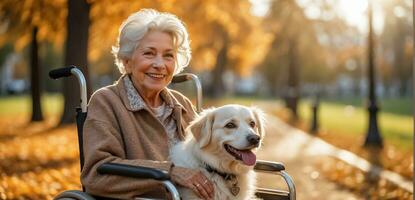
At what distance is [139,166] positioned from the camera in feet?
11.5

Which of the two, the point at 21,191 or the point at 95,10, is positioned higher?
the point at 95,10

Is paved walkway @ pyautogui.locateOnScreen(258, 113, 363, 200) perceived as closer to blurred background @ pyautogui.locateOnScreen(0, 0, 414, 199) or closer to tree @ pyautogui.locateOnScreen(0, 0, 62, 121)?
blurred background @ pyautogui.locateOnScreen(0, 0, 414, 199)

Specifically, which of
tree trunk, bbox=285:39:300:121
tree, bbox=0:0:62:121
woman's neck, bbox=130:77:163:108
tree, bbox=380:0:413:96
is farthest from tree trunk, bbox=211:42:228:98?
woman's neck, bbox=130:77:163:108

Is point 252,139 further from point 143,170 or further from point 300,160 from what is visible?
point 300,160

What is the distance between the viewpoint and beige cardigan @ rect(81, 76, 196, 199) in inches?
145

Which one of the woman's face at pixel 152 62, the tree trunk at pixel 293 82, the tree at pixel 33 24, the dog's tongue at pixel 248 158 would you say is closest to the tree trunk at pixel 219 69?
the tree trunk at pixel 293 82

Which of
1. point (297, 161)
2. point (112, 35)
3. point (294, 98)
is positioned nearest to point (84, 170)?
point (297, 161)

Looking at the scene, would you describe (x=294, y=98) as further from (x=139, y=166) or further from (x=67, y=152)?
(x=139, y=166)

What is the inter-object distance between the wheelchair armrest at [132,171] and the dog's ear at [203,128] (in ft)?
1.37

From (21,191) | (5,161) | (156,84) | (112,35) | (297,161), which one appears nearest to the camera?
(156,84)

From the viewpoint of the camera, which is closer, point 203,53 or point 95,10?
point 95,10

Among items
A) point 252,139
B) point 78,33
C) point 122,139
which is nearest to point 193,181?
point 252,139

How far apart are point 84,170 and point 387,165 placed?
787cm

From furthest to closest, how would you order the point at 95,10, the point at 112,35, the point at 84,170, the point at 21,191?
1. the point at 112,35
2. the point at 95,10
3. the point at 21,191
4. the point at 84,170
